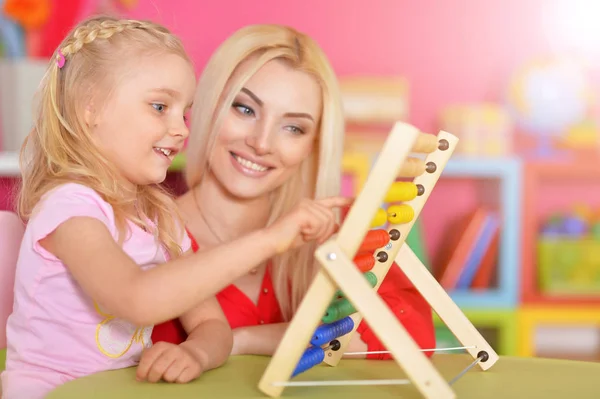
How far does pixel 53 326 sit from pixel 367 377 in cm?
46

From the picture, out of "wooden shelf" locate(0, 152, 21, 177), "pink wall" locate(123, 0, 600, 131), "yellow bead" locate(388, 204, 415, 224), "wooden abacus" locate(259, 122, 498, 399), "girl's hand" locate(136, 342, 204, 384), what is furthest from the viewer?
"pink wall" locate(123, 0, 600, 131)

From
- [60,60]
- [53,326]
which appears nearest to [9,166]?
[60,60]

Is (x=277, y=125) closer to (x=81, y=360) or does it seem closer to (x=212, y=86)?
(x=212, y=86)

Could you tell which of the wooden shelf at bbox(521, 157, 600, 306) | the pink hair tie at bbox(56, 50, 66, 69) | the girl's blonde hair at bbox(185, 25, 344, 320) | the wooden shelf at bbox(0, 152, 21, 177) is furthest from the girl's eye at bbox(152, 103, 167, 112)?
the wooden shelf at bbox(521, 157, 600, 306)

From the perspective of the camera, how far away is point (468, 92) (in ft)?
10.5

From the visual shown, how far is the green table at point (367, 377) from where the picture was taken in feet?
3.51

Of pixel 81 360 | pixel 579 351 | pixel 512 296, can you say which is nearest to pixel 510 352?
pixel 512 296

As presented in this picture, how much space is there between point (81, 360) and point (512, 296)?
1.90m

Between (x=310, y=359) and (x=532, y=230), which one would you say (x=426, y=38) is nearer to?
(x=532, y=230)

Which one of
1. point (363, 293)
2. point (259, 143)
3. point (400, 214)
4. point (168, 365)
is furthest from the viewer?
point (259, 143)

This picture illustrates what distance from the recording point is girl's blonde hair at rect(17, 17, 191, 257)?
49.3 inches

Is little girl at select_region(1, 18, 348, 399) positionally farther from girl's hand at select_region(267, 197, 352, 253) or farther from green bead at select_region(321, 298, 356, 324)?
green bead at select_region(321, 298, 356, 324)

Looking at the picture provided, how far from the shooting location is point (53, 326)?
122cm

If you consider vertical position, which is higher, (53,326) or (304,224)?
(304,224)
